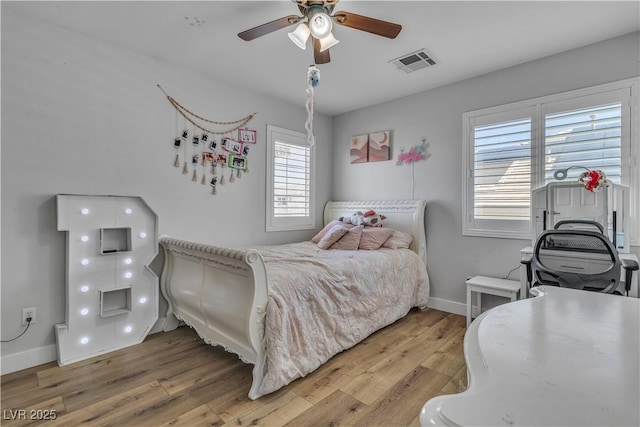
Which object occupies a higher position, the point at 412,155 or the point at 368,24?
the point at 368,24

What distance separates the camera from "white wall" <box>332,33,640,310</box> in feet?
8.58

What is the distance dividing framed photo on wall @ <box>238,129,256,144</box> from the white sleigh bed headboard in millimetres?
1546

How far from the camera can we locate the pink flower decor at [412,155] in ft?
11.8

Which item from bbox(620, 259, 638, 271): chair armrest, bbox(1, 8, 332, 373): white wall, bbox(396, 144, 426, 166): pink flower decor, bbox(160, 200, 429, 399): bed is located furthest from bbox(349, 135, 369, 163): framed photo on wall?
bbox(620, 259, 638, 271): chair armrest

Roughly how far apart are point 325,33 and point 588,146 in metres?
2.42

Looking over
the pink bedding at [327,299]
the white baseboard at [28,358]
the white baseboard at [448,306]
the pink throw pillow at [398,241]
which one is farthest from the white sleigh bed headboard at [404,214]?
the white baseboard at [28,358]

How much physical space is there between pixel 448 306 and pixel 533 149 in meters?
1.82

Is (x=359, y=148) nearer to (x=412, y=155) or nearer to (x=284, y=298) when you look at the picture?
(x=412, y=155)

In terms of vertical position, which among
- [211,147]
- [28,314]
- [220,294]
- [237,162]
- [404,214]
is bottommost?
[28,314]

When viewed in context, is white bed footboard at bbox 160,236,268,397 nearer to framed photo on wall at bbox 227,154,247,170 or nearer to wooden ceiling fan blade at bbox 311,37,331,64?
framed photo on wall at bbox 227,154,247,170

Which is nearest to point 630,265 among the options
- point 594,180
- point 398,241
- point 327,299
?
point 594,180

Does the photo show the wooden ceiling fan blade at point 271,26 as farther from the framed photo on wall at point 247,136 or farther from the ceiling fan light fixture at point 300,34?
the framed photo on wall at point 247,136

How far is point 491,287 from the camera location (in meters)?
2.77

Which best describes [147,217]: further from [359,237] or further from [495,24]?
[495,24]
